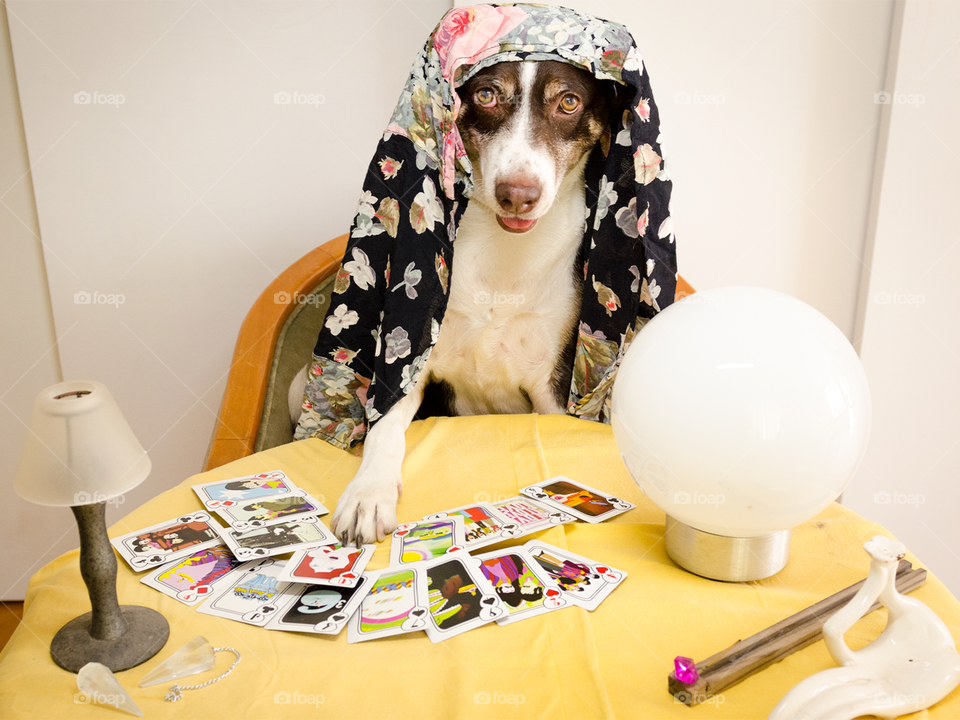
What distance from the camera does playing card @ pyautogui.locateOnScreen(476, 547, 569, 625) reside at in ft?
2.39

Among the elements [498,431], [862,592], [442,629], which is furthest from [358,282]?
[862,592]

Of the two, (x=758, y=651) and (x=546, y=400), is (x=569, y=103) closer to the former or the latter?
(x=546, y=400)

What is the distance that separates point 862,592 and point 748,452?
0.55 feet

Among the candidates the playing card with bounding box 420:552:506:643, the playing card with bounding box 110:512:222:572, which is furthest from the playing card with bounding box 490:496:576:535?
the playing card with bounding box 110:512:222:572

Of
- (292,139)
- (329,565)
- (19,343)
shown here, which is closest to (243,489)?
(329,565)

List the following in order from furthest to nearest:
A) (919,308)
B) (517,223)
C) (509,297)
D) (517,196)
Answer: (919,308)
(509,297)
(517,223)
(517,196)

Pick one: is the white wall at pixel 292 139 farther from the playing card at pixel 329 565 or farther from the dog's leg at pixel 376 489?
the playing card at pixel 329 565

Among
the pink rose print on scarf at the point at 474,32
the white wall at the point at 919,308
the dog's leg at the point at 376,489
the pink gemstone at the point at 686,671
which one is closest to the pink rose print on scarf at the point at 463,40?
the pink rose print on scarf at the point at 474,32

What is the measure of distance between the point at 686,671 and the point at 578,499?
417 millimetres

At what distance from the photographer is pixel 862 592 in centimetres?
60

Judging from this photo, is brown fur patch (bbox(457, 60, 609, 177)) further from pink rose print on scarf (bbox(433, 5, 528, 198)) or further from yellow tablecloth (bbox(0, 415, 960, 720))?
yellow tablecloth (bbox(0, 415, 960, 720))

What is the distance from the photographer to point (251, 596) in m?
0.76

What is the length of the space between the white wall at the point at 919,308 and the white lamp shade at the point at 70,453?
1.94m

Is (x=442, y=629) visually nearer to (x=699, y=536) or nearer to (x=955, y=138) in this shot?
(x=699, y=536)
